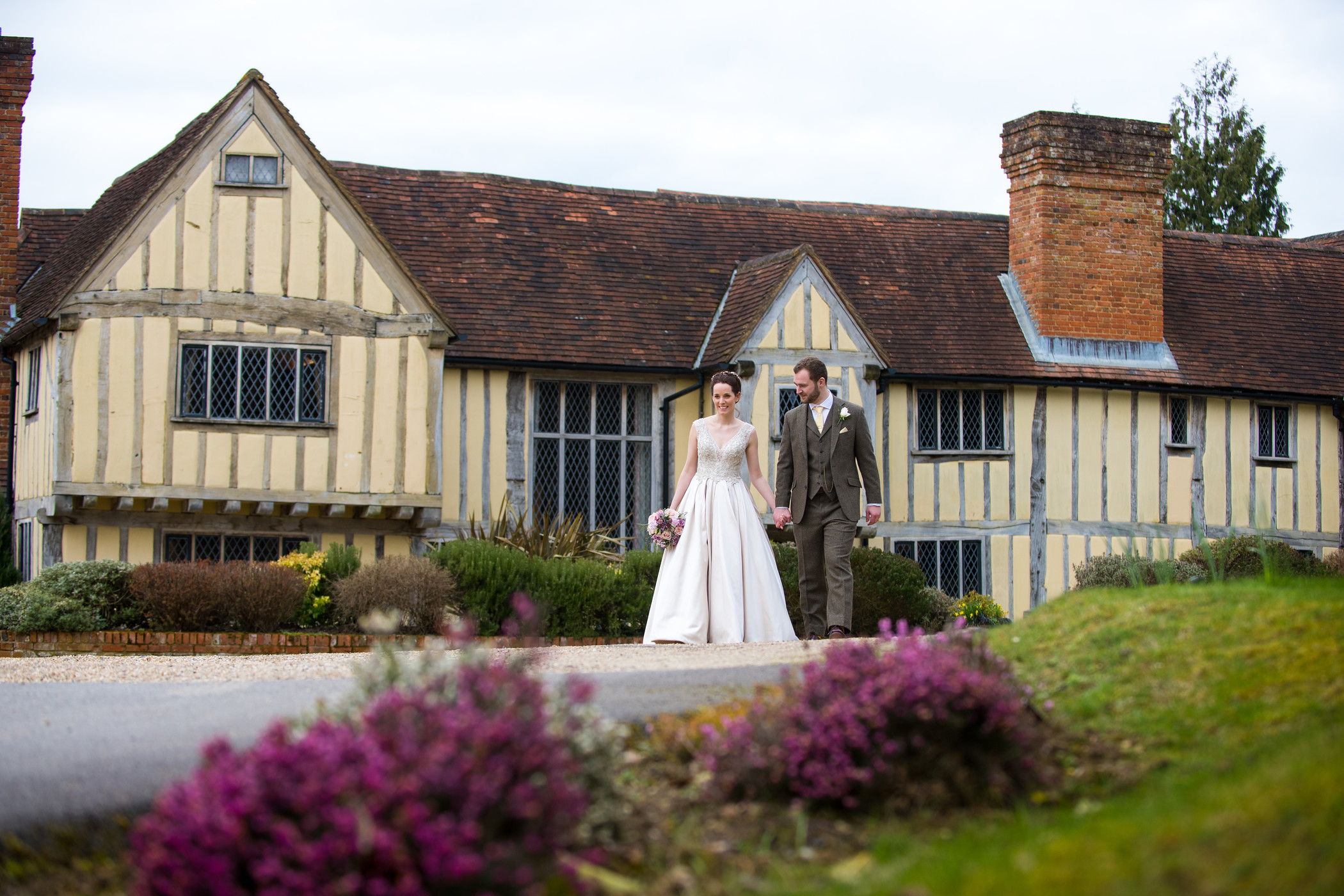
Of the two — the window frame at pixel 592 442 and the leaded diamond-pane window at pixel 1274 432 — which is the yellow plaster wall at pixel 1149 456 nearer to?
the leaded diamond-pane window at pixel 1274 432

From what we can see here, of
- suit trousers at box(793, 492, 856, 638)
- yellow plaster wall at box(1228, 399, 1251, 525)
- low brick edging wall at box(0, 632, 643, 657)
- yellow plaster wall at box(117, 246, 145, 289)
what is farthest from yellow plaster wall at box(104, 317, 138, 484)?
yellow plaster wall at box(1228, 399, 1251, 525)

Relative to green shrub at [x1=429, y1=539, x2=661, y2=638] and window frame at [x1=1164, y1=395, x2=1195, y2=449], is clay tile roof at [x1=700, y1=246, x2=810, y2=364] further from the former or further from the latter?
window frame at [x1=1164, y1=395, x2=1195, y2=449]

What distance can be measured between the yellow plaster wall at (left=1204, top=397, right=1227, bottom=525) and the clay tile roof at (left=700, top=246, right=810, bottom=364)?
6.49m

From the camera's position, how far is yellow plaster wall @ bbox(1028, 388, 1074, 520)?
62.7ft

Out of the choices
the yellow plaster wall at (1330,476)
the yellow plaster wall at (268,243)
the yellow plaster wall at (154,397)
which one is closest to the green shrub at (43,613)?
the yellow plaster wall at (154,397)

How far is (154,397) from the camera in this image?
15.3 meters

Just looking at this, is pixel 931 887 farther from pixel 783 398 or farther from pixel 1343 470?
pixel 1343 470

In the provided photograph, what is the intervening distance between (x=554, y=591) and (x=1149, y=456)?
389 inches

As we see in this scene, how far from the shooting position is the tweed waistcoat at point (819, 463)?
411 inches

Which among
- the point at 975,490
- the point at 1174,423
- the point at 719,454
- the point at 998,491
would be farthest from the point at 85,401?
the point at 1174,423

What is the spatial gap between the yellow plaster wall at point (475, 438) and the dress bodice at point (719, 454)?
6528mm

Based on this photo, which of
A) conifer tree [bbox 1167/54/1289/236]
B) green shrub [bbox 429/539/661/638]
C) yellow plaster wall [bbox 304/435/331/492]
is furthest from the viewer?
conifer tree [bbox 1167/54/1289/236]

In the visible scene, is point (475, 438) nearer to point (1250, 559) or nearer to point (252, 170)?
point (252, 170)

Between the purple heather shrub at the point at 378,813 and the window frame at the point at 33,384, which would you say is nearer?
the purple heather shrub at the point at 378,813
